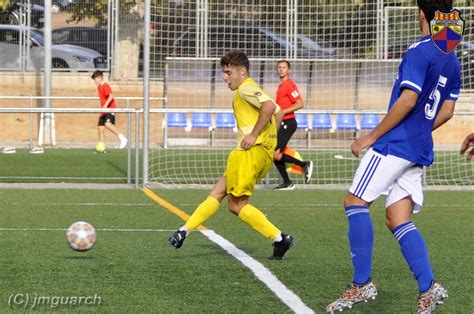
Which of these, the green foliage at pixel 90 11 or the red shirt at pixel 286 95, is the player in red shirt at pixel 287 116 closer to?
the red shirt at pixel 286 95

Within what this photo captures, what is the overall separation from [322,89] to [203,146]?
4.17 meters

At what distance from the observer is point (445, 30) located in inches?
260

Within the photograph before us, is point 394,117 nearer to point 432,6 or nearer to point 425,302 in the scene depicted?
point 432,6

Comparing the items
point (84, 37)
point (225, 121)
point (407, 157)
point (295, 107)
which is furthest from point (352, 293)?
point (84, 37)

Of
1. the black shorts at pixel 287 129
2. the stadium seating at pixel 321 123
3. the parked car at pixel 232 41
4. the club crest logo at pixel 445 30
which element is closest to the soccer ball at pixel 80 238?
the club crest logo at pixel 445 30

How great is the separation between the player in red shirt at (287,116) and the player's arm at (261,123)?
22.7 ft

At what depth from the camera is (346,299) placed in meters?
6.91

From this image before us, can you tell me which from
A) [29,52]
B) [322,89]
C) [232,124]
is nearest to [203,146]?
[232,124]

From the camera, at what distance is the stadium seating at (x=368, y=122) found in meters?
23.8

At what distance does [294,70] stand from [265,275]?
622 inches

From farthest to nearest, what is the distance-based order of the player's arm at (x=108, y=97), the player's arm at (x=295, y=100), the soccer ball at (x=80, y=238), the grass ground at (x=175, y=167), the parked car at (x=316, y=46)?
the player's arm at (x=108, y=97), the parked car at (x=316, y=46), the grass ground at (x=175, y=167), the player's arm at (x=295, y=100), the soccer ball at (x=80, y=238)

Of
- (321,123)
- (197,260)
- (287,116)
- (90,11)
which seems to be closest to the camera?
(197,260)

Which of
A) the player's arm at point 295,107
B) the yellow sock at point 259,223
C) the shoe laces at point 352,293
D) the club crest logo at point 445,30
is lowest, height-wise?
the shoe laces at point 352,293

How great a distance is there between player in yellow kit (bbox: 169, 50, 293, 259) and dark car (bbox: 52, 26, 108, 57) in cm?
1918
